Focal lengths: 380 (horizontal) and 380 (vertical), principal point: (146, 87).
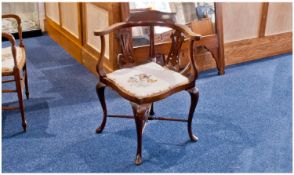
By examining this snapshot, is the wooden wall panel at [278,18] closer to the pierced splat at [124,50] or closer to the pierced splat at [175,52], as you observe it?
the pierced splat at [175,52]

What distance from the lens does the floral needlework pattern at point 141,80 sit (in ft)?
6.95

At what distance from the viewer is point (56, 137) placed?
2.41m

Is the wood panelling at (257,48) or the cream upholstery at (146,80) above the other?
the cream upholstery at (146,80)

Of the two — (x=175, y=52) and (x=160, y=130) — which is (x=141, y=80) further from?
(x=160, y=130)

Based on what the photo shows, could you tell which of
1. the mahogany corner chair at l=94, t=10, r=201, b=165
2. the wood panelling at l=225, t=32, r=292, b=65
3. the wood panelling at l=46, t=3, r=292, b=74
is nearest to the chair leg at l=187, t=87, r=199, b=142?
the mahogany corner chair at l=94, t=10, r=201, b=165

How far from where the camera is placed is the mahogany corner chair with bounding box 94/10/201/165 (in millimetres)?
2041

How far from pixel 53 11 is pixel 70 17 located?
625 mm

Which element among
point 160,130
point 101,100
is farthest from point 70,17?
point 160,130

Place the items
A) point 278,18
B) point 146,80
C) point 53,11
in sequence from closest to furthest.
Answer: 1. point 146,80
2. point 278,18
3. point 53,11

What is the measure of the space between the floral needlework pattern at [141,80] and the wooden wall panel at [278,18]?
2125mm

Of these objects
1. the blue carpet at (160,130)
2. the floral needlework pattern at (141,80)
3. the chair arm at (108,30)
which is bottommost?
the blue carpet at (160,130)

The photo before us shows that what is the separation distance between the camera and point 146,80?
216 cm

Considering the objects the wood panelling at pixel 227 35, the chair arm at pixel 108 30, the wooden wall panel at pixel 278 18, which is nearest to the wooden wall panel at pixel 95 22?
the wood panelling at pixel 227 35

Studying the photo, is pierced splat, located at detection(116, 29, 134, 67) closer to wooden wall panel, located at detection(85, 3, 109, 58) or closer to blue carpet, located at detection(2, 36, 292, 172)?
blue carpet, located at detection(2, 36, 292, 172)
